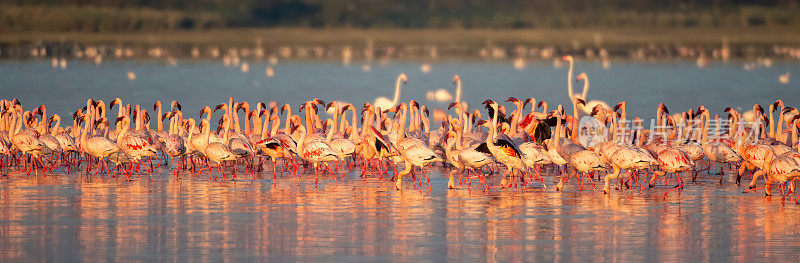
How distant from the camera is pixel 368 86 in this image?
214 ft

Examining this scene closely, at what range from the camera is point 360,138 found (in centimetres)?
2230

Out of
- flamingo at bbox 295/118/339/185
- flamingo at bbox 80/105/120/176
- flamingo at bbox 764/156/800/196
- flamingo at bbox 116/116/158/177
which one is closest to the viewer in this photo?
flamingo at bbox 764/156/800/196

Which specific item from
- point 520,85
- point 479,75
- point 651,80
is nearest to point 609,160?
point 520,85

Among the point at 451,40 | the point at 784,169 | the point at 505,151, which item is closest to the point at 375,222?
the point at 505,151

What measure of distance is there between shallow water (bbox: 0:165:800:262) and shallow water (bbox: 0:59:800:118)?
21449 mm

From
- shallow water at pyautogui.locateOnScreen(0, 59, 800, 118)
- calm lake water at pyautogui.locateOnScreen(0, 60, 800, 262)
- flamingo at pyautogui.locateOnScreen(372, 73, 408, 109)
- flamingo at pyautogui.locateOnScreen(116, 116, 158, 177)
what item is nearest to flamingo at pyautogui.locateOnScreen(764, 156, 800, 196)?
calm lake water at pyautogui.locateOnScreen(0, 60, 800, 262)

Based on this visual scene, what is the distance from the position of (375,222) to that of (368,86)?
49862 mm

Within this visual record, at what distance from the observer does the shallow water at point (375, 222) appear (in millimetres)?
13500

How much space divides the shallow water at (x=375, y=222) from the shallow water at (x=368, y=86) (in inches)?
844

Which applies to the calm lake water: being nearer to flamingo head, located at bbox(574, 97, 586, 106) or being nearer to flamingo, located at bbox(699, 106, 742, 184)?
flamingo, located at bbox(699, 106, 742, 184)

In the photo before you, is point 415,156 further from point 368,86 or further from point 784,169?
point 368,86

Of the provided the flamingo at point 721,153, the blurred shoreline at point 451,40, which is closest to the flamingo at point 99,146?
the flamingo at point 721,153

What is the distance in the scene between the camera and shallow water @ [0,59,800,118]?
49656 millimetres

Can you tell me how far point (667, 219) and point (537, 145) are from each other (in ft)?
12.3
